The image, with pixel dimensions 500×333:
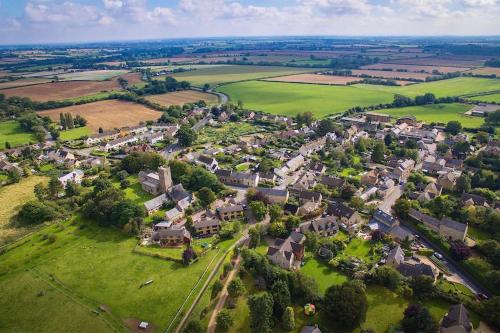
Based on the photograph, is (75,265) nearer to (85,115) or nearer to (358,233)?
(358,233)

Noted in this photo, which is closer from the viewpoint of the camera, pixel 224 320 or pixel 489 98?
pixel 224 320

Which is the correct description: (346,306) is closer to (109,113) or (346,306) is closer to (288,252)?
(288,252)

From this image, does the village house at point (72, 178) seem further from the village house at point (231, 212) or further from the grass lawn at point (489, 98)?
the grass lawn at point (489, 98)

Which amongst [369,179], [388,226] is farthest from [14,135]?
[388,226]

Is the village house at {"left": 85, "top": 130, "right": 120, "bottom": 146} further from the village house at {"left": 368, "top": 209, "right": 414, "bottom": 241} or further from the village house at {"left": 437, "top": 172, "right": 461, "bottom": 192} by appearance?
the village house at {"left": 437, "top": 172, "right": 461, "bottom": 192}

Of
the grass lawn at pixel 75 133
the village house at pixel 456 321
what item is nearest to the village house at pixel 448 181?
the village house at pixel 456 321
